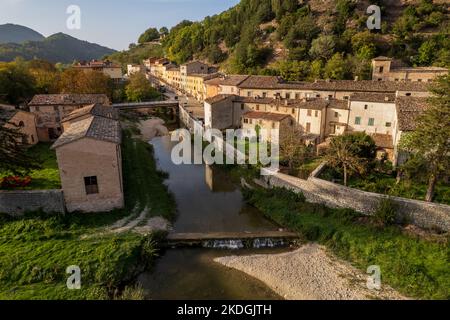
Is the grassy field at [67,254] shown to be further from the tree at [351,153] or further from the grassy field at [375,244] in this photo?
the tree at [351,153]

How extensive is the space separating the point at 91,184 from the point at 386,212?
19.9 metres

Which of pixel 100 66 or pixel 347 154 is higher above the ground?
pixel 100 66

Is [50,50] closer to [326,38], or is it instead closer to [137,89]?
[137,89]

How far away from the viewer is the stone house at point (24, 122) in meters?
29.8

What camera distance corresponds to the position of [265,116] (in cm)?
3647

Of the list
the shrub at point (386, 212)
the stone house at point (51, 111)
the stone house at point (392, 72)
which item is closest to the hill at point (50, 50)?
the stone house at point (51, 111)

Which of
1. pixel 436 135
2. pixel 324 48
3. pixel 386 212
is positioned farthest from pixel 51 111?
pixel 324 48

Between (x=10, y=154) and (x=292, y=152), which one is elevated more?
(x=10, y=154)

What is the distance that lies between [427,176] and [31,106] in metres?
41.9

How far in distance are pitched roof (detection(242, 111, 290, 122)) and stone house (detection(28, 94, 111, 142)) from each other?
2174 centimetres

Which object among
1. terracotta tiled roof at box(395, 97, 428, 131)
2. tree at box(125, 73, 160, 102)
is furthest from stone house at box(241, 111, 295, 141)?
tree at box(125, 73, 160, 102)
